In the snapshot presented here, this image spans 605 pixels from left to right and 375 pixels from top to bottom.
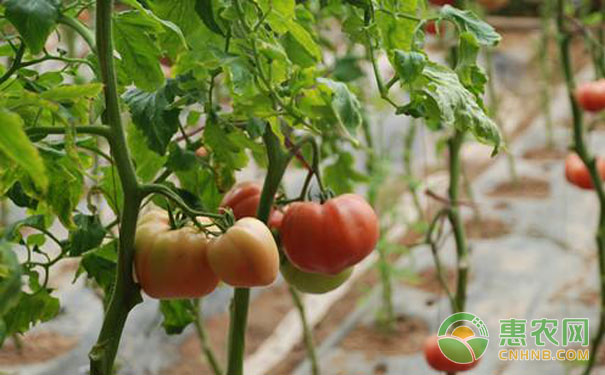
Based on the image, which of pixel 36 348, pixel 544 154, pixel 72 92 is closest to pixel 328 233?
pixel 72 92

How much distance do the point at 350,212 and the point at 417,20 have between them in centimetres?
20

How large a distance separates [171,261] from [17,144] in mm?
206

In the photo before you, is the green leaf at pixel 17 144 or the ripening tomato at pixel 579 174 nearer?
the green leaf at pixel 17 144

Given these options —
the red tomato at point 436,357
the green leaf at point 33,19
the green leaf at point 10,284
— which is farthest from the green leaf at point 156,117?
the red tomato at point 436,357

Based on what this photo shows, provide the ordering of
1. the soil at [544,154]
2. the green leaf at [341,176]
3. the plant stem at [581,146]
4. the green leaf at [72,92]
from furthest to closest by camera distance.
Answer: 1. the soil at [544,154]
2. the plant stem at [581,146]
3. the green leaf at [341,176]
4. the green leaf at [72,92]

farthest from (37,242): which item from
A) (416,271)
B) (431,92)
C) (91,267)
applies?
(416,271)

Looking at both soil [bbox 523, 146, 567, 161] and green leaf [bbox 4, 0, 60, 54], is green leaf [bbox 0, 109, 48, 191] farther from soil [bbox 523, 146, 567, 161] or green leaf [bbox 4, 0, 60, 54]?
soil [bbox 523, 146, 567, 161]

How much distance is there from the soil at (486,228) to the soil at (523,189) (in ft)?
0.87

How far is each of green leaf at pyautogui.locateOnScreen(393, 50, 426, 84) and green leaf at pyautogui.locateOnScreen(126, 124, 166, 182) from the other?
0.93 ft

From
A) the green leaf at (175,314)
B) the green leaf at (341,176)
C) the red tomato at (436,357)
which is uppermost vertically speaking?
the green leaf at (341,176)

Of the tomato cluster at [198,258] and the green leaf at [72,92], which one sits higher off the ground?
the green leaf at [72,92]

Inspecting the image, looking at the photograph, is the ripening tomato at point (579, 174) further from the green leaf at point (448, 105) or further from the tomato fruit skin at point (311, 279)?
the green leaf at point (448, 105)

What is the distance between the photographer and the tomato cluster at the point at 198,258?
2.43 feet
